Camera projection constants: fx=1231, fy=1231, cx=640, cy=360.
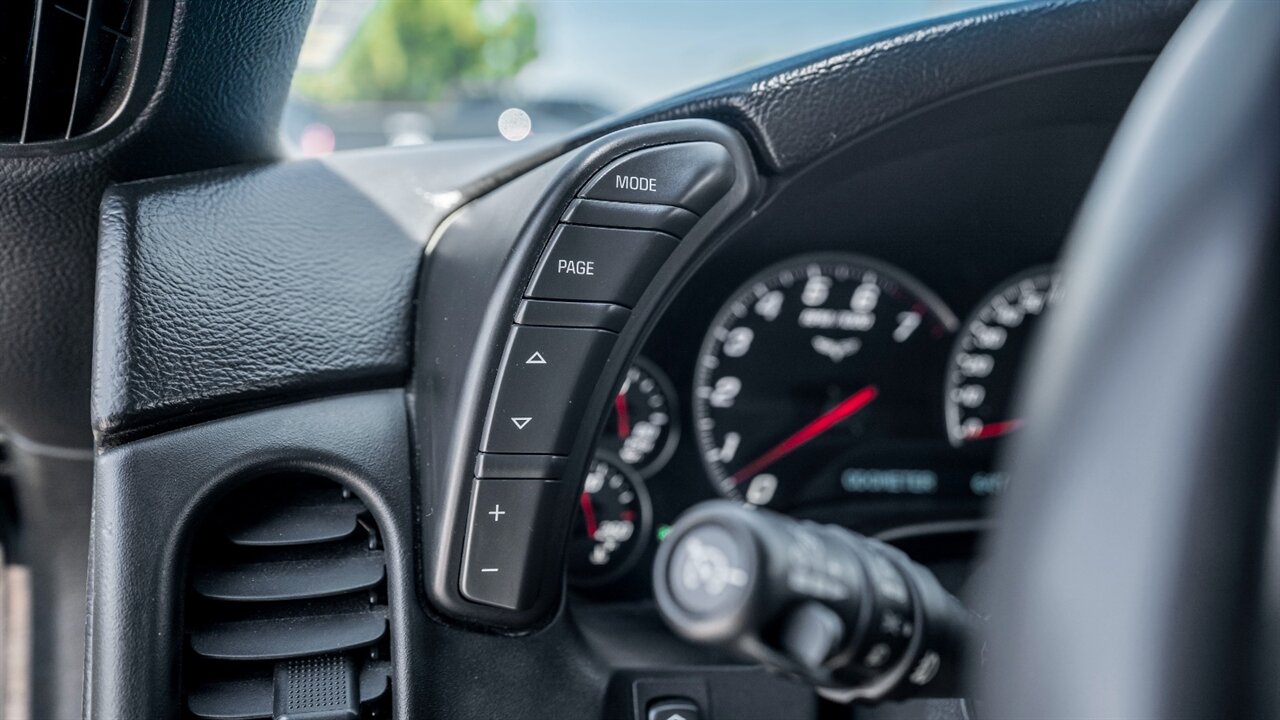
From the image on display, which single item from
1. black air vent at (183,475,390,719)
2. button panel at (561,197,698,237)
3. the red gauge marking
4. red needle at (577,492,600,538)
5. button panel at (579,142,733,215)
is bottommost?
black air vent at (183,475,390,719)

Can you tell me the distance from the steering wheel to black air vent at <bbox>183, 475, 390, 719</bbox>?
0.73 meters

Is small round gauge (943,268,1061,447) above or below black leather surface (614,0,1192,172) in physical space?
below

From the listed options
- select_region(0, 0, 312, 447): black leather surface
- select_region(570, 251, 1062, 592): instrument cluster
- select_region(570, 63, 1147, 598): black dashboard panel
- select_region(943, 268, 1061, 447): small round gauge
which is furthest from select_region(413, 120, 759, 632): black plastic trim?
select_region(943, 268, 1061, 447): small round gauge

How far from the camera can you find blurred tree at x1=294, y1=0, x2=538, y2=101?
2167 centimetres

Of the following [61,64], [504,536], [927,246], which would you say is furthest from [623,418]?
[61,64]

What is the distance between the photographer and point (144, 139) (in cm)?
132

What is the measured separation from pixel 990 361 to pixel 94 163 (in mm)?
1325

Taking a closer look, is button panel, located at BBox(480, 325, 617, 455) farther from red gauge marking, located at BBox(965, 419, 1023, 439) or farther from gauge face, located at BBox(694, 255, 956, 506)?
red gauge marking, located at BBox(965, 419, 1023, 439)

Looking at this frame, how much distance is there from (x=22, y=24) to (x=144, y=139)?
0.16 meters

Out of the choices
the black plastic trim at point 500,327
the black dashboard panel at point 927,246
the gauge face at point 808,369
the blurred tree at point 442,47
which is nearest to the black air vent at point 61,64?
the black plastic trim at point 500,327

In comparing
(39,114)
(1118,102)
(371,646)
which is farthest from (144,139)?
(1118,102)

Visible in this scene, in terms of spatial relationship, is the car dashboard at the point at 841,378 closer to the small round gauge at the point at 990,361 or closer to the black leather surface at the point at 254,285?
the small round gauge at the point at 990,361

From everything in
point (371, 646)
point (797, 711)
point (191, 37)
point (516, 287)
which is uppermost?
point (191, 37)

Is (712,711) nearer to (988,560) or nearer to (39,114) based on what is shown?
(988,560)
